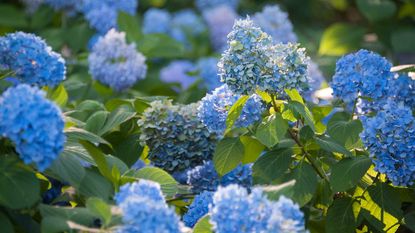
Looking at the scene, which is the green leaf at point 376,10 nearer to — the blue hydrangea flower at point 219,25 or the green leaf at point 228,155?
the blue hydrangea flower at point 219,25

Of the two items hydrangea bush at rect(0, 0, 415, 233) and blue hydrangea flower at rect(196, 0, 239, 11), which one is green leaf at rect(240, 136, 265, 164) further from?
blue hydrangea flower at rect(196, 0, 239, 11)

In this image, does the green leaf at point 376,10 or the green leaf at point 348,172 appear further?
the green leaf at point 376,10

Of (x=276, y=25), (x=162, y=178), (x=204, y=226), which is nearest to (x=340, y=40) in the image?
(x=276, y=25)

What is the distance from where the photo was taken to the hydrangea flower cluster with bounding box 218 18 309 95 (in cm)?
192

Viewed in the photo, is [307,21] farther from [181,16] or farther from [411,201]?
[411,201]

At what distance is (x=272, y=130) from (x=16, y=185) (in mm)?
635

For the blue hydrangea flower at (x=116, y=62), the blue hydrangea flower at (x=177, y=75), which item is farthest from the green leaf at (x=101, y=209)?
the blue hydrangea flower at (x=177, y=75)

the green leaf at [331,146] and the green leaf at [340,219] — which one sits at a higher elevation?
the green leaf at [331,146]

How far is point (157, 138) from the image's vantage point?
229 centimetres

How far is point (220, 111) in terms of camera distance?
211 centimetres

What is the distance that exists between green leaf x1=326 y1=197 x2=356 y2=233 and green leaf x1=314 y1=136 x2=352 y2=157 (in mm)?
137

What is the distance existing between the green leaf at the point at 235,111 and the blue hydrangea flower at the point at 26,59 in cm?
50

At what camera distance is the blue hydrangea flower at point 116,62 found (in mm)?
3139

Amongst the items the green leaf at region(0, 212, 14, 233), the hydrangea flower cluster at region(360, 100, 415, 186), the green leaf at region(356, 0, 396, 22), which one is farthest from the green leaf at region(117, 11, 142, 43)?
the green leaf at region(0, 212, 14, 233)
